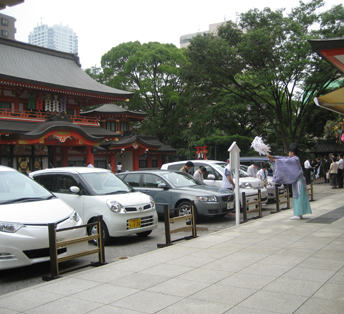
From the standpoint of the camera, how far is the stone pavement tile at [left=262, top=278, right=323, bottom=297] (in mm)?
4367

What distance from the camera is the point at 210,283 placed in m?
4.82

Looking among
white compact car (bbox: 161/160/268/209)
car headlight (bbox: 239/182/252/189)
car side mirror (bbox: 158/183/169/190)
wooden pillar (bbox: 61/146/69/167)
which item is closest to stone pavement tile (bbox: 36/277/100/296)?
car side mirror (bbox: 158/183/169/190)

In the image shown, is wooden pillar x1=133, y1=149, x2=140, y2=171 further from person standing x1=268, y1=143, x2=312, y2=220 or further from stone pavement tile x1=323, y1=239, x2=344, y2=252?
stone pavement tile x1=323, y1=239, x2=344, y2=252

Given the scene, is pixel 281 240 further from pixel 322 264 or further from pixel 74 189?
pixel 74 189

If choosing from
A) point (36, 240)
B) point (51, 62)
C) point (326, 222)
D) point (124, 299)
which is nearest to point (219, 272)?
point (124, 299)

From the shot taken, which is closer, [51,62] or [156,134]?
[51,62]

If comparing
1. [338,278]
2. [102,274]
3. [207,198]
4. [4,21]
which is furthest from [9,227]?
[4,21]

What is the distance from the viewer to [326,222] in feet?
30.8

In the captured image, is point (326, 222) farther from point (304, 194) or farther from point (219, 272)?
point (219, 272)

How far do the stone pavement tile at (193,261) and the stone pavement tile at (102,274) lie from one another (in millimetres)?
917

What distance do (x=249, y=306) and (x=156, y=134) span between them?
3548 centimetres

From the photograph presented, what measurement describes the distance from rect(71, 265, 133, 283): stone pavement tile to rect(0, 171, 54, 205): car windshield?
177cm

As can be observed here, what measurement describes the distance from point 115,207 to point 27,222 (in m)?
2.28

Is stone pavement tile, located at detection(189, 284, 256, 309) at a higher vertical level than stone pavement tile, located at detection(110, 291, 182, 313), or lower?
lower
